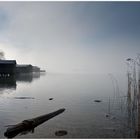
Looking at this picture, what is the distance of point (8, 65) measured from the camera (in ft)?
173

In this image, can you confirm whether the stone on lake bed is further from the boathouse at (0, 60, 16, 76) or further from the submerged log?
the boathouse at (0, 60, 16, 76)

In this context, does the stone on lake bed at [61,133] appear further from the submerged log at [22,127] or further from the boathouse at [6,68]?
the boathouse at [6,68]

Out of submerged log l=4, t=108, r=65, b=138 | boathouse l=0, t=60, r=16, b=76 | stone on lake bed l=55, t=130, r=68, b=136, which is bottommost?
stone on lake bed l=55, t=130, r=68, b=136

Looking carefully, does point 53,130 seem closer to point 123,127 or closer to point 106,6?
point 123,127

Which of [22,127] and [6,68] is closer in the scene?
[22,127]

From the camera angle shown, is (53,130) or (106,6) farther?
(106,6)

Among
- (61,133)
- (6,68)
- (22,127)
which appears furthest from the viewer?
(6,68)

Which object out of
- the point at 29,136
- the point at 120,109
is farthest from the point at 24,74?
the point at 29,136

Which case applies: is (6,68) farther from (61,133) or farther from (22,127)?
(61,133)

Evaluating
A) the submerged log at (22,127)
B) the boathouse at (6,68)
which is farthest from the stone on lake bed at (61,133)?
the boathouse at (6,68)

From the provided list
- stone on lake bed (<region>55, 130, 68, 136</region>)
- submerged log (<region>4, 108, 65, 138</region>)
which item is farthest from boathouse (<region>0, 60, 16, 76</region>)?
stone on lake bed (<region>55, 130, 68, 136</region>)

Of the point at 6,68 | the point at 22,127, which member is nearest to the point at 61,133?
the point at 22,127

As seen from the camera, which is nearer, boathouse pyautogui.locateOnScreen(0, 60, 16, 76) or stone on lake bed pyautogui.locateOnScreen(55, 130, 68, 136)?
stone on lake bed pyautogui.locateOnScreen(55, 130, 68, 136)

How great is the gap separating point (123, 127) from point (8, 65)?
4531 cm
